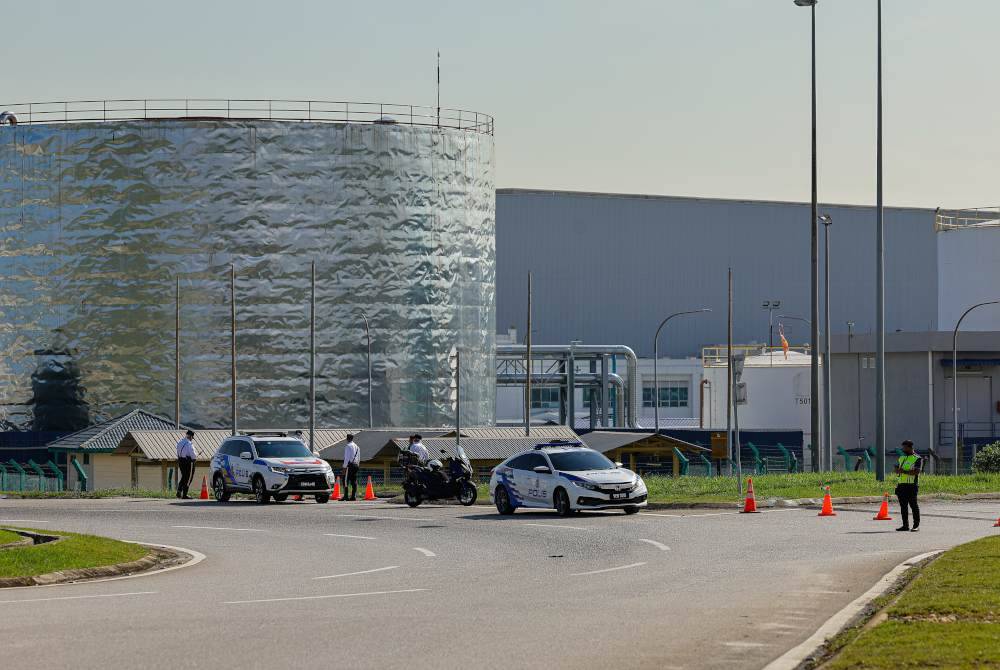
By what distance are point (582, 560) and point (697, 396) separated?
9428cm

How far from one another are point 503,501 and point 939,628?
65.1 feet

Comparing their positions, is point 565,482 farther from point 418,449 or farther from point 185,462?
point 185,462

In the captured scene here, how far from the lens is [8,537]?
75.0 ft

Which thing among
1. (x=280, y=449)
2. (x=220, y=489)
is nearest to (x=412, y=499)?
(x=280, y=449)

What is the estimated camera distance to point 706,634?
42.8ft

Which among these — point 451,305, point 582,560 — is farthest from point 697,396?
point 582,560

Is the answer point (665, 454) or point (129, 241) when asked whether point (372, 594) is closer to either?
point (665, 454)

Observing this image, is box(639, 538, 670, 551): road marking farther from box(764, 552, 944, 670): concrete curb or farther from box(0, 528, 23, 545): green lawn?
box(0, 528, 23, 545): green lawn

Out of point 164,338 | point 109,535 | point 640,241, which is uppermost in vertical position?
point 640,241

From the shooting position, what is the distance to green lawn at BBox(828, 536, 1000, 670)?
10.6 m

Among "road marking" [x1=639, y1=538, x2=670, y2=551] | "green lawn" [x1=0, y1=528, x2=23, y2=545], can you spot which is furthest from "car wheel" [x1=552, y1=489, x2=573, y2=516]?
"green lawn" [x1=0, y1=528, x2=23, y2=545]

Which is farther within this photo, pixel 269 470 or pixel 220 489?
pixel 220 489

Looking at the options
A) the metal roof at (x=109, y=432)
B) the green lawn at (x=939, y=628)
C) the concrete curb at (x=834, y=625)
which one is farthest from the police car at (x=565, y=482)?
the metal roof at (x=109, y=432)

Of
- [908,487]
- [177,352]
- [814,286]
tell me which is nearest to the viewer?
[908,487]
